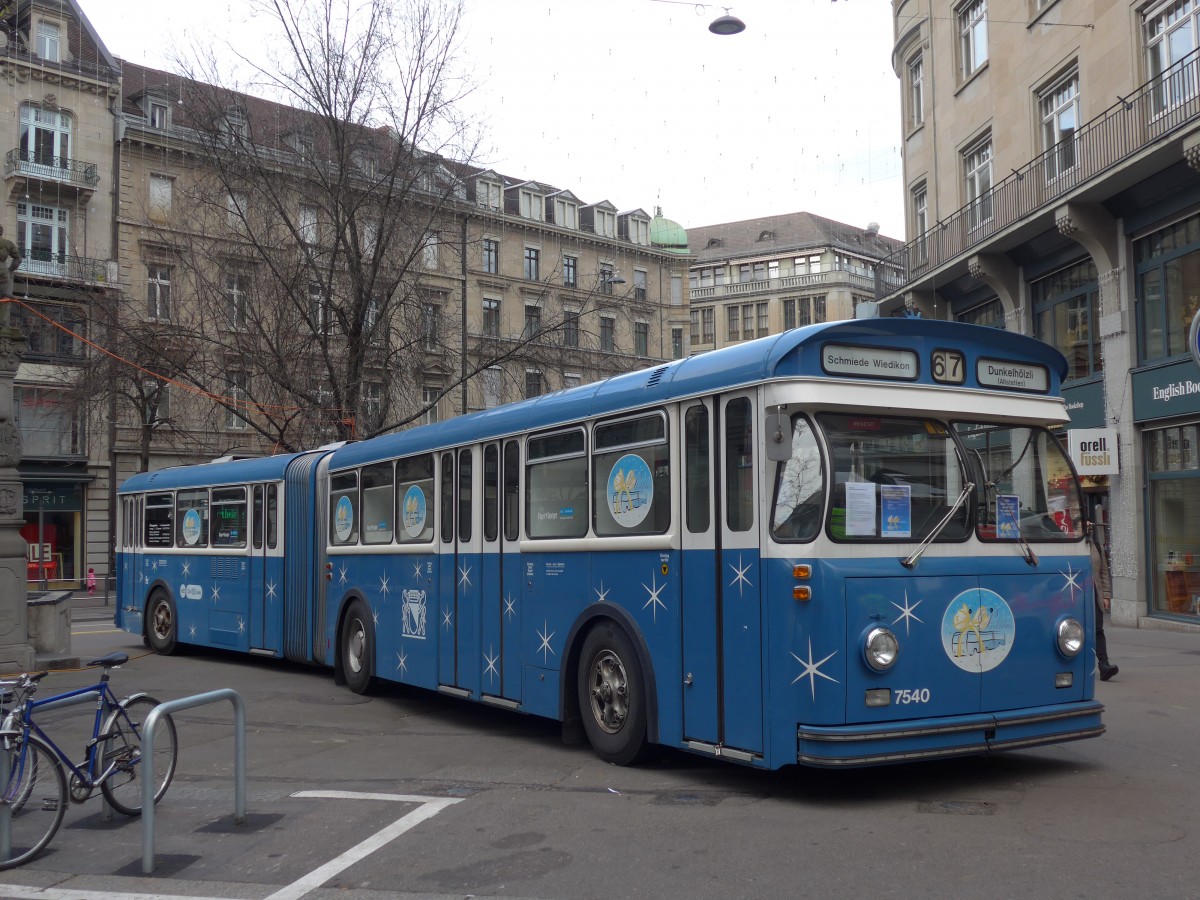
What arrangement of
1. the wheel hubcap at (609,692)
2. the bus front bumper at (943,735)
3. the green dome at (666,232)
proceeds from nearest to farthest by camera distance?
the bus front bumper at (943,735)
the wheel hubcap at (609,692)
the green dome at (666,232)

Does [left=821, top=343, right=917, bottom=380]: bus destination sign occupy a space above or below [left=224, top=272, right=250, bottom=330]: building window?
below

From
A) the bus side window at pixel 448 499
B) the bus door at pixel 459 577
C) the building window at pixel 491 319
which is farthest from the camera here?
the building window at pixel 491 319

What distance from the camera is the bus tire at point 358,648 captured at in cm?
1264

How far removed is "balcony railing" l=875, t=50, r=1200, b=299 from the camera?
1780 centimetres

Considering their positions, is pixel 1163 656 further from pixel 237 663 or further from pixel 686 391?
pixel 237 663

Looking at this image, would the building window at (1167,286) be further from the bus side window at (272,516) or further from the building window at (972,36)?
the bus side window at (272,516)

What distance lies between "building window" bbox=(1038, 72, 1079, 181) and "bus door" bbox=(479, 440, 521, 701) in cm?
1478

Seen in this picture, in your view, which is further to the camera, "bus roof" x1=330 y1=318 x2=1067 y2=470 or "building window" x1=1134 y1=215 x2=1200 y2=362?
"building window" x1=1134 y1=215 x2=1200 y2=362

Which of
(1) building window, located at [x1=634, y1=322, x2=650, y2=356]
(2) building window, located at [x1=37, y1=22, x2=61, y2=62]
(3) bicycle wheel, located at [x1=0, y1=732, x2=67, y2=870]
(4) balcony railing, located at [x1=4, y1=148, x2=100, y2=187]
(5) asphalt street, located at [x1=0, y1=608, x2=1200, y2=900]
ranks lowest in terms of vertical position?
(5) asphalt street, located at [x1=0, y1=608, x2=1200, y2=900]

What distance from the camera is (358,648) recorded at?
514 inches

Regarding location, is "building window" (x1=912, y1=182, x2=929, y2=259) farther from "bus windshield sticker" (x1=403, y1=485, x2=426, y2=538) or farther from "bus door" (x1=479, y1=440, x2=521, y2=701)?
"bus door" (x1=479, y1=440, x2=521, y2=701)

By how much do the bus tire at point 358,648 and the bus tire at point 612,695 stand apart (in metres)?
4.29

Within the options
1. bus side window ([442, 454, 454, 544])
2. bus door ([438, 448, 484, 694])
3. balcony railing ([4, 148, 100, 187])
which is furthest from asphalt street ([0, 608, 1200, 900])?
balcony railing ([4, 148, 100, 187])

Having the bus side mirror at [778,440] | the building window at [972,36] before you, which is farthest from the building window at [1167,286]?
the bus side mirror at [778,440]
